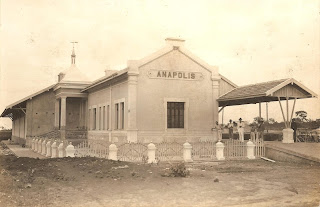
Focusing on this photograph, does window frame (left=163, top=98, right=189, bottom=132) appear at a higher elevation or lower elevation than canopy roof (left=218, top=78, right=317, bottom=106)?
lower

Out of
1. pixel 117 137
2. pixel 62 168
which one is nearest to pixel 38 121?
pixel 117 137

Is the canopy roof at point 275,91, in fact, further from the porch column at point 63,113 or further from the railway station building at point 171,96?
the porch column at point 63,113

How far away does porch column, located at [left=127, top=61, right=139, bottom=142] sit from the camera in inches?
738

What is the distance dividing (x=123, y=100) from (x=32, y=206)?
40.6 ft

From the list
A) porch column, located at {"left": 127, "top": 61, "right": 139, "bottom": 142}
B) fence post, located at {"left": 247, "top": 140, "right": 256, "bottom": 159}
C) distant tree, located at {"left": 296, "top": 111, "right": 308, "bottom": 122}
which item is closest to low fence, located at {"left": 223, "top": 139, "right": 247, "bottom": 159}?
fence post, located at {"left": 247, "top": 140, "right": 256, "bottom": 159}

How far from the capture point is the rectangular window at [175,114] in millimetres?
19953

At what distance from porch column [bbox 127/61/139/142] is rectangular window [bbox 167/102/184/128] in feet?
6.67

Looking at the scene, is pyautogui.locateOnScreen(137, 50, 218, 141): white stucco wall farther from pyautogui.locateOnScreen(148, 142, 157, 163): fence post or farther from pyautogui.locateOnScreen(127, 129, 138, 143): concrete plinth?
pyautogui.locateOnScreen(148, 142, 157, 163): fence post

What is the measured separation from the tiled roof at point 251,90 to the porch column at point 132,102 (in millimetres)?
5050

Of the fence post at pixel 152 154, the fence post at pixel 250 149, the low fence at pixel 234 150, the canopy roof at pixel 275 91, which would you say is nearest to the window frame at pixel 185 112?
the canopy roof at pixel 275 91

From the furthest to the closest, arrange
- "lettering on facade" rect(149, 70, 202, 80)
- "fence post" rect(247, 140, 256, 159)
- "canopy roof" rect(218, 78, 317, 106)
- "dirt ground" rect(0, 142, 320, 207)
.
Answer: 1. "lettering on facade" rect(149, 70, 202, 80)
2. "canopy roof" rect(218, 78, 317, 106)
3. "fence post" rect(247, 140, 256, 159)
4. "dirt ground" rect(0, 142, 320, 207)

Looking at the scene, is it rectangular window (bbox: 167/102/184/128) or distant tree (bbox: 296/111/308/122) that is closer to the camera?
rectangular window (bbox: 167/102/184/128)

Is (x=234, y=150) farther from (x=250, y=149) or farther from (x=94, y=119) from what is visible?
(x=94, y=119)

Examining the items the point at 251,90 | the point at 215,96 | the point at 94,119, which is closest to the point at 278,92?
the point at 251,90
